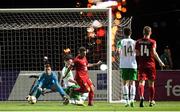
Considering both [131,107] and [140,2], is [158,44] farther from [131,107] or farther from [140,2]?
[131,107]

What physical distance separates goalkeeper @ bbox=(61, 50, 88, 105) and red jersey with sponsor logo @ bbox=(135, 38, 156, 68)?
257 centimetres

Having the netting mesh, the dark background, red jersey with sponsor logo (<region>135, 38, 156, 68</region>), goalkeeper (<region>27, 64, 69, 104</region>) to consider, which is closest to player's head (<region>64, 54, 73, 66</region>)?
goalkeeper (<region>27, 64, 69, 104</region>)

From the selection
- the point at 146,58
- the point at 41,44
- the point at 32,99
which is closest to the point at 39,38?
the point at 41,44

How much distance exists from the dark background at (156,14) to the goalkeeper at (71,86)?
283 inches

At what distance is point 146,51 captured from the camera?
68.9 feet

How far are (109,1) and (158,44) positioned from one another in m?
2.89

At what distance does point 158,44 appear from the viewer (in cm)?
3253

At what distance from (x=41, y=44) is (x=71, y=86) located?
130 inches

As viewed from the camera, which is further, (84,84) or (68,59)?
(68,59)

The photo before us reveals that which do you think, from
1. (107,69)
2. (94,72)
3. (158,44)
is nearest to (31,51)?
(94,72)

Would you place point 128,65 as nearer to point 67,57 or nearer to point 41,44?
point 67,57

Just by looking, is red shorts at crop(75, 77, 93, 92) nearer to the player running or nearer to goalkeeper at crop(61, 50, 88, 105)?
goalkeeper at crop(61, 50, 88, 105)

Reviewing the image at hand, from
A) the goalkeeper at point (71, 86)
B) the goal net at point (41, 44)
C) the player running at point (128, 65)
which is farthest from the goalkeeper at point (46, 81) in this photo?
the player running at point (128, 65)

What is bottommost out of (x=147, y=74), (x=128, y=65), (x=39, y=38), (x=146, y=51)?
(x=147, y=74)
